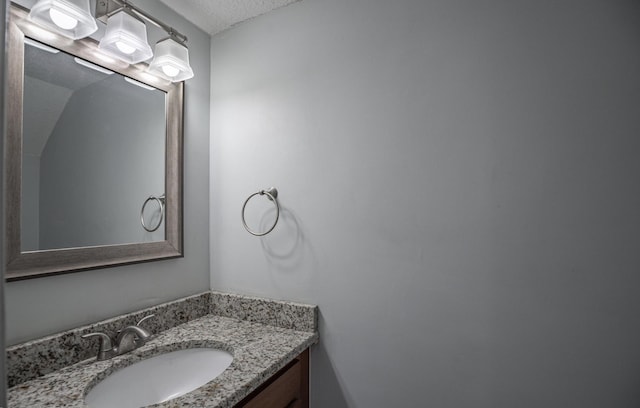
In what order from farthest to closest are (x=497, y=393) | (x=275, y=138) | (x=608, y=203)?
(x=275, y=138) < (x=497, y=393) < (x=608, y=203)

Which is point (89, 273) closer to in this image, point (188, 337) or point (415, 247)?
point (188, 337)

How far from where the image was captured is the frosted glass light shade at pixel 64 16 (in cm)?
90

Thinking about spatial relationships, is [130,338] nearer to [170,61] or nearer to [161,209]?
[161,209]

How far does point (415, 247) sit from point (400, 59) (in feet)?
2.42

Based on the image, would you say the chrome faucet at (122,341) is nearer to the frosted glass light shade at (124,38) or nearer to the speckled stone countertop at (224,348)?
the speckled stone countertop at (224,348)

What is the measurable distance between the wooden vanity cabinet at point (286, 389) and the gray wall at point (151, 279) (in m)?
0.64

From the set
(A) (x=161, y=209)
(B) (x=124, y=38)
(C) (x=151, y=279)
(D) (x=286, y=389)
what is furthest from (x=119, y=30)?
(D) (x=286, y=389)

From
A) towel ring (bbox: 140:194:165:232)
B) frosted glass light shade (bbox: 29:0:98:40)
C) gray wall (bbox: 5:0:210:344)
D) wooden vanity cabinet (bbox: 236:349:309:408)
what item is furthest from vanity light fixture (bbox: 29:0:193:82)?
wooden vanity cabinet (bbox: 236:349:309:408)

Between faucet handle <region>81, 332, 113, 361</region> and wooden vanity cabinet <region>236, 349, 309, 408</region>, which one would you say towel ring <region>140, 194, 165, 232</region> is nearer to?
faucet handle <region>81, 332, 113, 361</region>

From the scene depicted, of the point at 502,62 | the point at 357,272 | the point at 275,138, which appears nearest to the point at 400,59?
the point at 502,62

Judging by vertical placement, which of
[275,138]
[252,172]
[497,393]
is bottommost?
[497,393]

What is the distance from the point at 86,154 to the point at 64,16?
44 cm

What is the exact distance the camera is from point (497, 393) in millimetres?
984

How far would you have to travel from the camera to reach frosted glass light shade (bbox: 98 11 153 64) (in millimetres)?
1048
